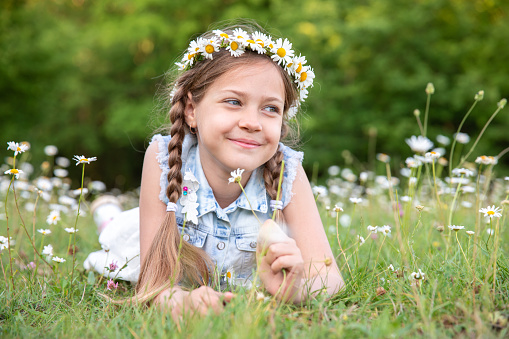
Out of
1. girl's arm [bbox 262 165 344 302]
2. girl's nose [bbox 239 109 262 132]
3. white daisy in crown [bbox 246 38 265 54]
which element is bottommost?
girl's arm [bbox 262 165 344 302]

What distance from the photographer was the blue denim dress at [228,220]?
7.51 ft

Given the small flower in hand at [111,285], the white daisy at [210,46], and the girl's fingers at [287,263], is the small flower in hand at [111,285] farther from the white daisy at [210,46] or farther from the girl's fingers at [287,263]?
the white daisy at [210,46]

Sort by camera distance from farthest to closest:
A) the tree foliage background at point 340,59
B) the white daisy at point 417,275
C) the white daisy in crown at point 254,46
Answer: the tree foliage background at point 340,59 < the white daisy in crown at point 254,46 < the white daisy at point 417,275

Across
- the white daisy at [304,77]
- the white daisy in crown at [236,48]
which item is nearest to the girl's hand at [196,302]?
the white daisy in crown at [236,48]

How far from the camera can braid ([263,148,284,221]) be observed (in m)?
2.25

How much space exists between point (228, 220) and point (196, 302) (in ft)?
2.29

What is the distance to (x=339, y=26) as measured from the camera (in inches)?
415

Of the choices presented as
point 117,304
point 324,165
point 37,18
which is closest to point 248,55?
point 117,304

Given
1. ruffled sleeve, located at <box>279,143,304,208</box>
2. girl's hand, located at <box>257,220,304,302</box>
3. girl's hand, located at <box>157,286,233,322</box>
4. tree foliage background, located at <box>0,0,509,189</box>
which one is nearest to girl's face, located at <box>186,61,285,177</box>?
ruffled sleeve, located at <box>279,143,304,208</box>

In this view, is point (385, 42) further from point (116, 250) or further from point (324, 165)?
point (116, 250)

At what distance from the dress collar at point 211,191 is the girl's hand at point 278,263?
601 mm

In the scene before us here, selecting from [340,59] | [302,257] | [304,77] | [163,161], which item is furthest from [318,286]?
[340,59]

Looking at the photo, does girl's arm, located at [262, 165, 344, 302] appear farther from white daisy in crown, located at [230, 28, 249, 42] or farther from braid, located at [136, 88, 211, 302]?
white daisy in crown, located at [230, 28, 249, 42]

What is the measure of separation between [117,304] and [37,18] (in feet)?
37.8
